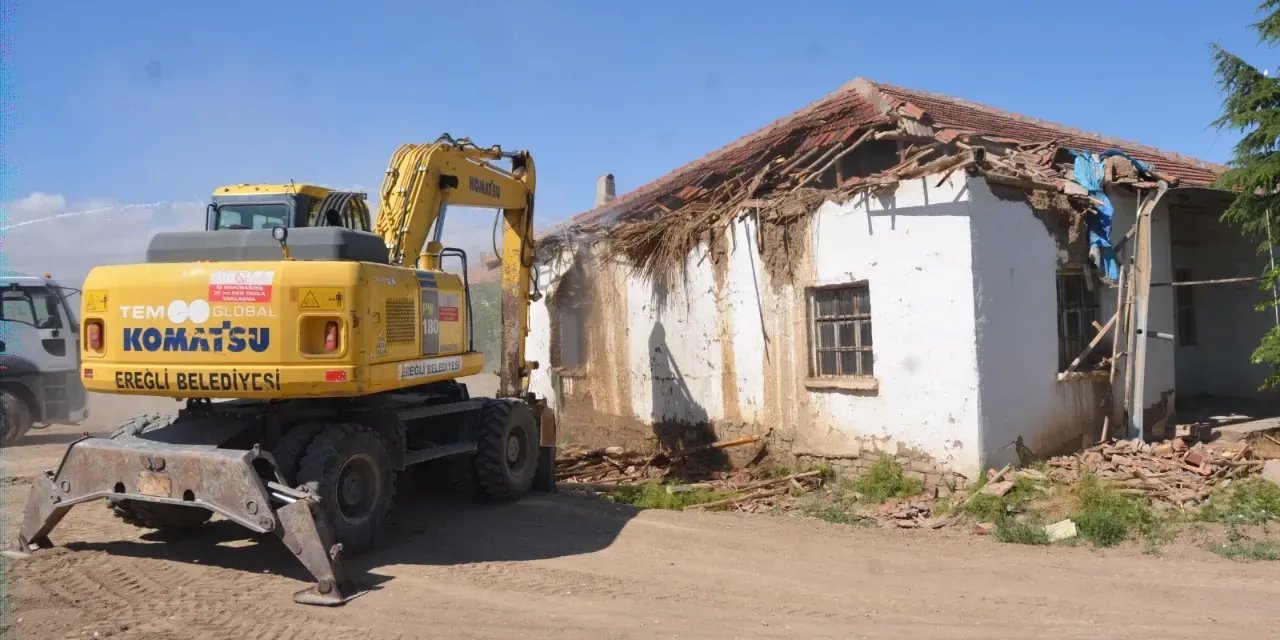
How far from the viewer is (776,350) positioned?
11648 millimetres

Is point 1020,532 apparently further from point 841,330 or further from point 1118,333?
point 1118,333

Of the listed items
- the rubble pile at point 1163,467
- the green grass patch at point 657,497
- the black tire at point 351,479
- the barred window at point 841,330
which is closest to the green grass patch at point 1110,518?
the rubble pile at point 1163,467

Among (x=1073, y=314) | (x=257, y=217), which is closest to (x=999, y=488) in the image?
(x=1073, y=314)

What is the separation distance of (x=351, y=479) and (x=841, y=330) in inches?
241

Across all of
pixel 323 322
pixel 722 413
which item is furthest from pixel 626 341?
pixel 323 322

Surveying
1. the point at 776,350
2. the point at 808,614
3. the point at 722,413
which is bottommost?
the point at 808,614

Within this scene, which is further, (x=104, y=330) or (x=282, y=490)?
(x=104, y=330)

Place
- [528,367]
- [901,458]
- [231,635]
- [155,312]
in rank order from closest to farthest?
[231,635], [155,312], [901,458], [528,367]

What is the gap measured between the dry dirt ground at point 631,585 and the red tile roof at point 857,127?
5.41 metres

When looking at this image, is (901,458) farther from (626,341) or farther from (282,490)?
(282,490)

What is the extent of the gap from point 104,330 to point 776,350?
7.38m

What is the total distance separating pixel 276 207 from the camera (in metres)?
8.62

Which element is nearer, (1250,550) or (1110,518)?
(1250,550)

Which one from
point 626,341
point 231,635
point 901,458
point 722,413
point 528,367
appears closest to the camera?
point 231,635
